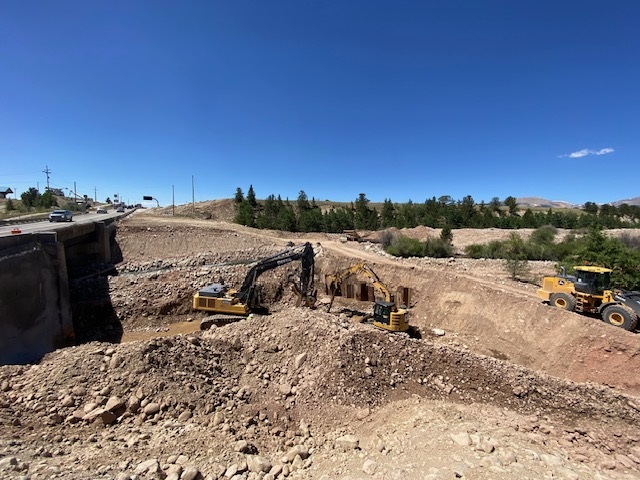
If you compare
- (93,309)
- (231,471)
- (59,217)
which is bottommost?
(93,309)

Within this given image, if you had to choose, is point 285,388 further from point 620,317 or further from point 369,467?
point 620,317

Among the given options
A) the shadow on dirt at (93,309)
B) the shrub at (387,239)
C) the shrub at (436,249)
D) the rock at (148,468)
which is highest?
the shrub at (387,239)

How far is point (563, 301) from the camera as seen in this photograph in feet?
49.8

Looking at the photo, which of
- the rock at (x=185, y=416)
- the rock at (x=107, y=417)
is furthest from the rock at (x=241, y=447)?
the rock at (x=107, y=417)

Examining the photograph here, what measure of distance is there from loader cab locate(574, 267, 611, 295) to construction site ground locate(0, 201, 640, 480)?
1533 mm

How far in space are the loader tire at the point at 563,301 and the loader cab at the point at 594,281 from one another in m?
0.51

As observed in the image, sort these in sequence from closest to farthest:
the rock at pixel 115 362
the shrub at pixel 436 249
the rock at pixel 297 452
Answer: the rock at pixel 297 452
the rock at pixel 115 362
the shrub at pixel 436 249

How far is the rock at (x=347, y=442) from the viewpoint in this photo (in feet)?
25.0

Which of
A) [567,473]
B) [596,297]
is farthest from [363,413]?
[596,297]

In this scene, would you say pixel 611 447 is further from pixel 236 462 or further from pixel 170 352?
pixel 170 352

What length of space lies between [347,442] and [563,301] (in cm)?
1273

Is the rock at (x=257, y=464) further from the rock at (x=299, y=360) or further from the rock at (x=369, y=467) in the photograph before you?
the rock at (x=299, y=360)

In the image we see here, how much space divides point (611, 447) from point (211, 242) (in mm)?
29878

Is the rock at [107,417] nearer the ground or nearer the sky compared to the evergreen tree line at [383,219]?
nearer the ground
